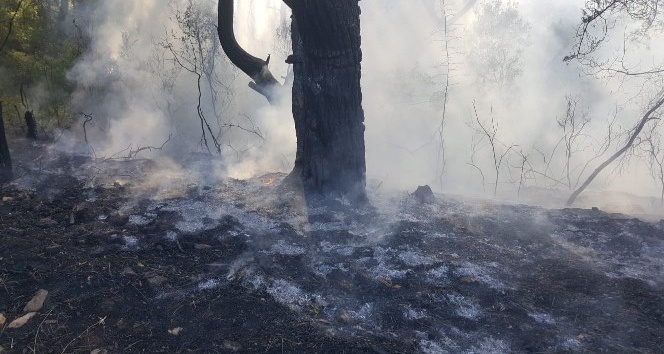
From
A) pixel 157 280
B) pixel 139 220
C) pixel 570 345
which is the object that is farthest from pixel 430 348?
pixel 139 220

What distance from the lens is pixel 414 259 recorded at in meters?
4.16

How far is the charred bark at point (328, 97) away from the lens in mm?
4770

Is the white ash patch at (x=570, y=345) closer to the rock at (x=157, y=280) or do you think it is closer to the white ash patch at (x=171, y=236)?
the rock at (x=157, y=280)

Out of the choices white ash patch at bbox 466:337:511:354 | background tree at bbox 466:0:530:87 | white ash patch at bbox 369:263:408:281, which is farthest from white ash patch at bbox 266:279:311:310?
background tree at bbox 466:0:530:87

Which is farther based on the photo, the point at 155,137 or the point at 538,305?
the point at 155,137

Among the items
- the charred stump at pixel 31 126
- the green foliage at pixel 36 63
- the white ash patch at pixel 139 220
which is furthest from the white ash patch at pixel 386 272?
the green foliage at pixel 36 63

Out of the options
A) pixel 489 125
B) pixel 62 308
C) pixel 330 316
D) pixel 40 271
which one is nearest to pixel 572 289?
pixel 330 316

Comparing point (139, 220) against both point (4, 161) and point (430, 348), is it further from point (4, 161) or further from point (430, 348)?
point (430, 348)

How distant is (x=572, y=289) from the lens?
12.2 ft

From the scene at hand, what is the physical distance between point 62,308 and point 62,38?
8.49 meters

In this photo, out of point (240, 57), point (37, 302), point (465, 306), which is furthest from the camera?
point (240, 57)

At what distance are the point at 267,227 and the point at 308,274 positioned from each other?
1071mm

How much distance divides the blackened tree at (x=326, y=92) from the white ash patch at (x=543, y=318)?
261 centimetres

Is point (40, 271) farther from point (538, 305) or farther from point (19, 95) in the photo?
point (19, 95)
